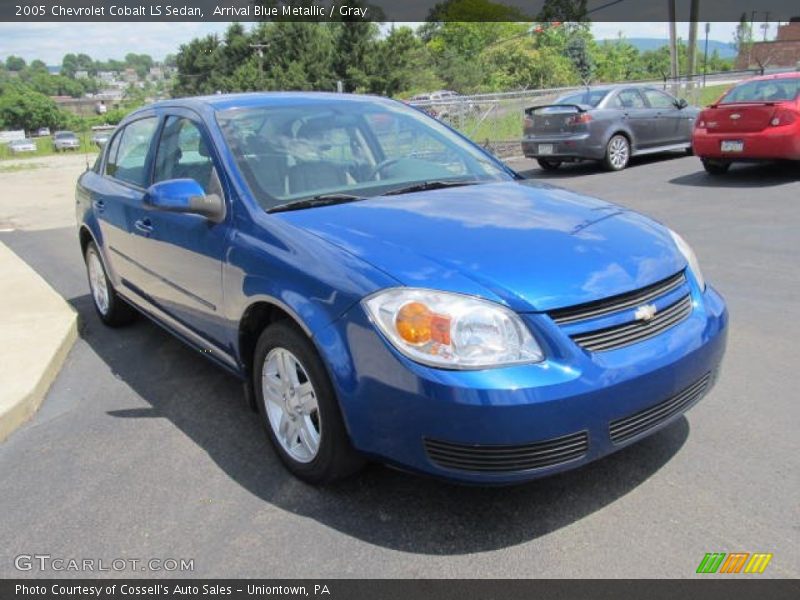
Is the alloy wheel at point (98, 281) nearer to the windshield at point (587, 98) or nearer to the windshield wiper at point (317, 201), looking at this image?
the windshield wiper at point (317, 201)

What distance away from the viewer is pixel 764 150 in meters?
10.1

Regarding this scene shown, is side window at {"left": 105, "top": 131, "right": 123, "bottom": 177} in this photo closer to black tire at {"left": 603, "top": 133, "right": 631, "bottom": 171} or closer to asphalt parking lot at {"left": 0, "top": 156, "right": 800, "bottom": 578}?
asphalt parking lot at {"left": 0, "top": 156, "right": 800, "bottom": 578}

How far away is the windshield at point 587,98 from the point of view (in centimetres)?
1292

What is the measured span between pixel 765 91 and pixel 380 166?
8.83 m

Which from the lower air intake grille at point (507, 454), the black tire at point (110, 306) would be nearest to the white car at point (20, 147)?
the black tire at point (110, 306)

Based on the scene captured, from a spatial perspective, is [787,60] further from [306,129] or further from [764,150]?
[306,129]

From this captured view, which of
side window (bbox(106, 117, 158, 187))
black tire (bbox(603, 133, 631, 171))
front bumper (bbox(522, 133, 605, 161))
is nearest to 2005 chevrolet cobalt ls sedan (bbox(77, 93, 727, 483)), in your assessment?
side window (bbox(106, 117, 158, 187))

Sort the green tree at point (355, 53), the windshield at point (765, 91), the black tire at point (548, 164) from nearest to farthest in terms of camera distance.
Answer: the windshield at point (765, 91), the black tire at point (548, 164), the green tree at point (355, 53)

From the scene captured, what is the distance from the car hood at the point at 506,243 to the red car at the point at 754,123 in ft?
25.8

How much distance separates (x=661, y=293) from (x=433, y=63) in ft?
257

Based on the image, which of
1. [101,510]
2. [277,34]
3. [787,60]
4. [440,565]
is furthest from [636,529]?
[787,60]

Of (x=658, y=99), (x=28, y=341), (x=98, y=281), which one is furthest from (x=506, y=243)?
(x=658, y=99)

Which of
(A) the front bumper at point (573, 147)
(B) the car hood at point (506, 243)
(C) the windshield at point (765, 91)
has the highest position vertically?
(C) the windshield at point (765, 91)

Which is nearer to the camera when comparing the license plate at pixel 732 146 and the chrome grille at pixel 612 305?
the chrome grille at pixel 612 305
